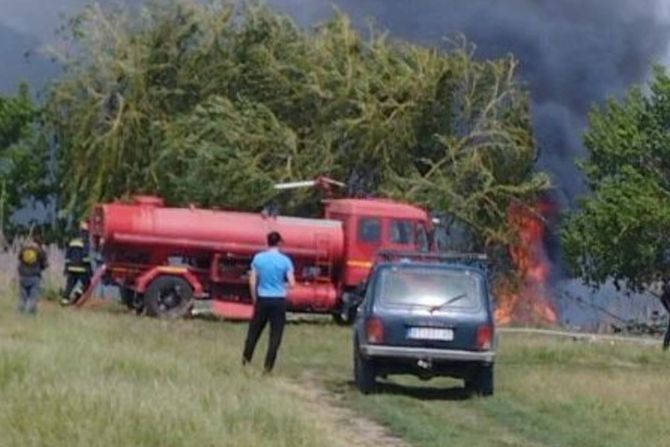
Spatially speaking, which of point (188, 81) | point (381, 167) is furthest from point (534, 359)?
point (188, 81)

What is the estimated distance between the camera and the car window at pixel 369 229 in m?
36.6

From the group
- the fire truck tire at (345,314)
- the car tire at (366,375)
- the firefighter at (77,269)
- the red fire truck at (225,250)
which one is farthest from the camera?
the firefighter at (77,269)

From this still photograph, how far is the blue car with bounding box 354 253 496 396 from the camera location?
65.5ft

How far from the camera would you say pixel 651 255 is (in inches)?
1981

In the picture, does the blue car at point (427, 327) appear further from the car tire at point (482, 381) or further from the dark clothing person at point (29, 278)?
the dark clothing person at point (29, 278)

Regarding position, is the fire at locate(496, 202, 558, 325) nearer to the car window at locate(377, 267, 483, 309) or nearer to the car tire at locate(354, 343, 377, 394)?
the car window at locate(377, 267, 483, 309)

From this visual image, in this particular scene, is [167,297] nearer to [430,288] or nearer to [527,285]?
[527,285]

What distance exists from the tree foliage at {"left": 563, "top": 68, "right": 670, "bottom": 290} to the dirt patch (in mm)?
29827

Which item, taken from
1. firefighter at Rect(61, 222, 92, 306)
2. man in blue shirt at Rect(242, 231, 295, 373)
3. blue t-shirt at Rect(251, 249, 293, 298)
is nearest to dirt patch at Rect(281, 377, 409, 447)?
man in blue shirt at Rect(242, 231, 295, 373)

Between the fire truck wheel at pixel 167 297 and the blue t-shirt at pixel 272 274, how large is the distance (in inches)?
562

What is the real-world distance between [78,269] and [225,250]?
4.22 metres

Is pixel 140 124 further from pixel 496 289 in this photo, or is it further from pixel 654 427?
pixel 654 427

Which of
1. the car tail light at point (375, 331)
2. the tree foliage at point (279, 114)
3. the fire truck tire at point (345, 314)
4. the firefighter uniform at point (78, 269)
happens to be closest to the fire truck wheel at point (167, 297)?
the firefighter uniform at point (78, 269)

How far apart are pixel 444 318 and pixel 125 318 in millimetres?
13941
